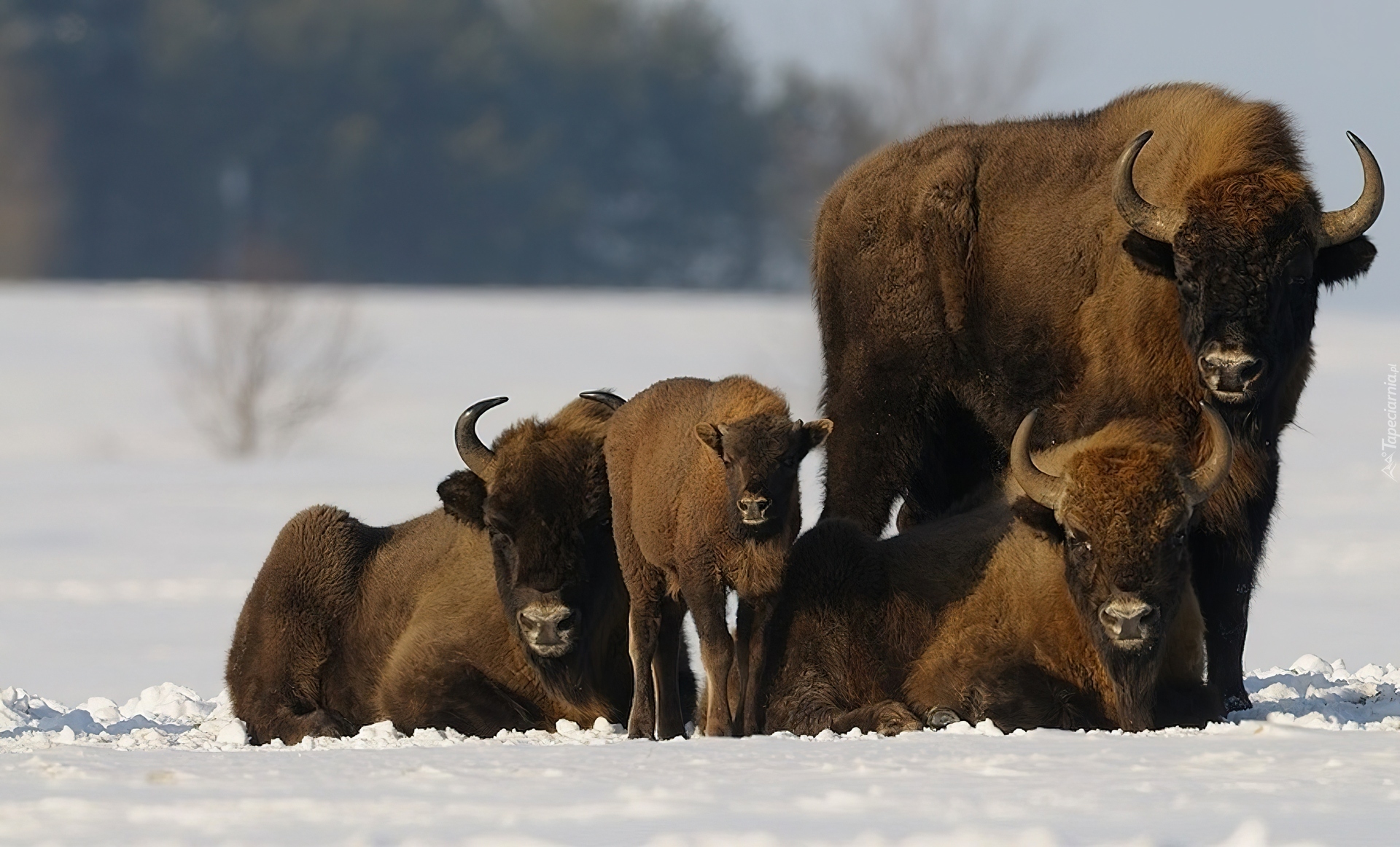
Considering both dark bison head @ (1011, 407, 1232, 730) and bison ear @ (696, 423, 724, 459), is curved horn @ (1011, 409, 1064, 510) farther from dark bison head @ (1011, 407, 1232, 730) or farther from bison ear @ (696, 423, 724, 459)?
bison ear @ (696, 423, 724, 459)

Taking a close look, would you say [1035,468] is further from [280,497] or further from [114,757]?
[280,497]

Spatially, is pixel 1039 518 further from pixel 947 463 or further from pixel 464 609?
pixel 464 609

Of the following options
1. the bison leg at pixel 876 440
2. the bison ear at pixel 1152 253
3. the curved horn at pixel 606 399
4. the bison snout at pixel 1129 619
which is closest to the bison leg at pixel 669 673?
the curved horn at pixel 606 399

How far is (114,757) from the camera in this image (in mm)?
7520

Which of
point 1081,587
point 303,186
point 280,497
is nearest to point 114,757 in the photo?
point 1081,587

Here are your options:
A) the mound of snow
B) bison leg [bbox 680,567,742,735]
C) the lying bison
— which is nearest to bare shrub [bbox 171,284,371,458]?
the mound of snow

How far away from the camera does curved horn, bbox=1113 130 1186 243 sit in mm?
9117

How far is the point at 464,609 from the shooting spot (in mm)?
9641

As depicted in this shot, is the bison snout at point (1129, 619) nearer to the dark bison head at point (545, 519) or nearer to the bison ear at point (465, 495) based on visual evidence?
the dark bison head at point (545, 519)

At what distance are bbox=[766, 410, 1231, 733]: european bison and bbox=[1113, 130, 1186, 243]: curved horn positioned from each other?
827mm

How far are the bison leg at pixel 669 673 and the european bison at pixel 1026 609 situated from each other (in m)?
0.43

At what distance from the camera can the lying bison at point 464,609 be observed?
8953 mm

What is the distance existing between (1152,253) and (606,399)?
2.40 metres

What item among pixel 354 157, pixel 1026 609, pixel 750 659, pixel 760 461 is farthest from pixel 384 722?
pixel 354 157
